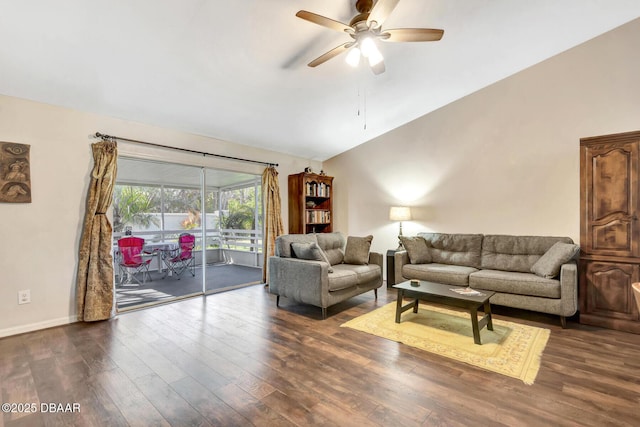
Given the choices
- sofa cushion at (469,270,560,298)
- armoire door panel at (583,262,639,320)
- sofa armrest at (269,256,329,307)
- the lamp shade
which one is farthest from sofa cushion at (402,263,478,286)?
sofa armrest at (269,256,329,307)

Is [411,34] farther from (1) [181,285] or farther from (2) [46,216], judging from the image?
(1) [181,285]

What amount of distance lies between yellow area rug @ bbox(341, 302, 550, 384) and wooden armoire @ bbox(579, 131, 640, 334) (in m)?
0.74

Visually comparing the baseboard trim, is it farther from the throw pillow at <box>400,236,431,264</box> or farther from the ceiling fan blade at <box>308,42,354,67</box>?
the throw pillow at <box>400,236,431,264</box>

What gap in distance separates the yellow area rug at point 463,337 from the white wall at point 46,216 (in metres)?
3.22

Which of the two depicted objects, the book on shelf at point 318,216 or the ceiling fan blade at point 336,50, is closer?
the ceiling fan blade at point 336,50

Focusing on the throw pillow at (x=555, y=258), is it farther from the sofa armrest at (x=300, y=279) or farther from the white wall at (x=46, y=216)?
the white wall at (x=46, y=216)

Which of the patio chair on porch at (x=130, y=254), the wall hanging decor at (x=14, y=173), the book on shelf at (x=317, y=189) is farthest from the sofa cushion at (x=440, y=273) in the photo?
the wall hanging decor at (x=14, y=173)

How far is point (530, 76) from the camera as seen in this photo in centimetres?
396

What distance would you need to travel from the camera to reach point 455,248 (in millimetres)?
4379

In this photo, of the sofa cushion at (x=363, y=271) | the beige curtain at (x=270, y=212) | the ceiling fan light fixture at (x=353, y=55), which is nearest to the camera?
the ceiling fan light fixture at (x=353, y=55)

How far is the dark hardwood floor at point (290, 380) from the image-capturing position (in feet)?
5.74

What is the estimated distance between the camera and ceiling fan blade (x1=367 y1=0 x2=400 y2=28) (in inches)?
75.7

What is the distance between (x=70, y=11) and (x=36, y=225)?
2.20 m

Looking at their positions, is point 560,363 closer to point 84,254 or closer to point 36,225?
point 84,254
